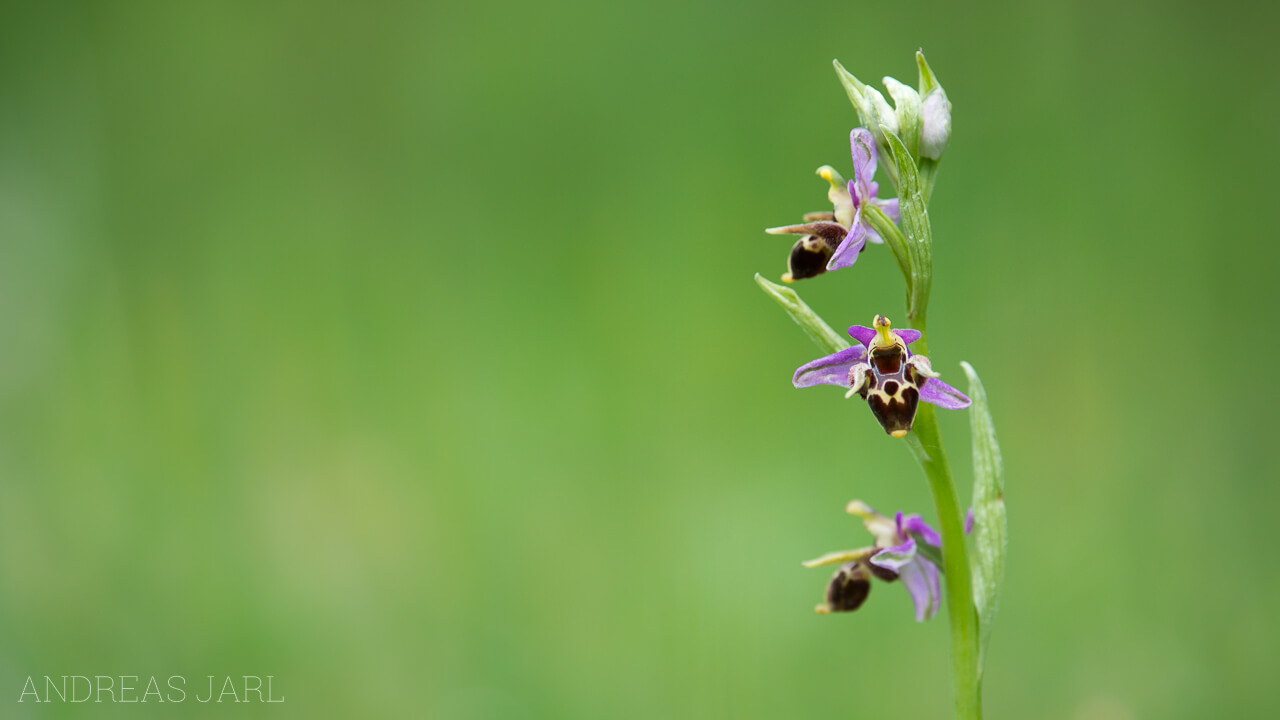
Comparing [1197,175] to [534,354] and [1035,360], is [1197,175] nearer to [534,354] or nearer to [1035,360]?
[1035,360]

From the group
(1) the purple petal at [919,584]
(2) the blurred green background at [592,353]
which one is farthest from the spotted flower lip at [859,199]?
(2) the blurred green background at [592,353]

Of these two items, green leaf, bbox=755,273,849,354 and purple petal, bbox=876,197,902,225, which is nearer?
green leaf, bbox=755,273,849,354

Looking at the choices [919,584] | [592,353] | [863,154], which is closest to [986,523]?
[919,584]

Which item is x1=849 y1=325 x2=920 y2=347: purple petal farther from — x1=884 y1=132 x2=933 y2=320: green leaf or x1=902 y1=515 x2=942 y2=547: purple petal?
x1=902 y1=515 x2=942 y2=547: purple petal

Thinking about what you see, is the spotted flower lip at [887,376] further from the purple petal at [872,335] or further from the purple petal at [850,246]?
the purple petal at [850,246]

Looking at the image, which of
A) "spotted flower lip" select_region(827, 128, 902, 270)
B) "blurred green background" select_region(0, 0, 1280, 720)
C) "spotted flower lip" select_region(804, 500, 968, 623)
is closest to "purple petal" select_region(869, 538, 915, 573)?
"spotted flower lip" select_region(804, 500, 968, 623)

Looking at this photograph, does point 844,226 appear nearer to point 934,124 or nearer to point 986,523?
point 934,124
